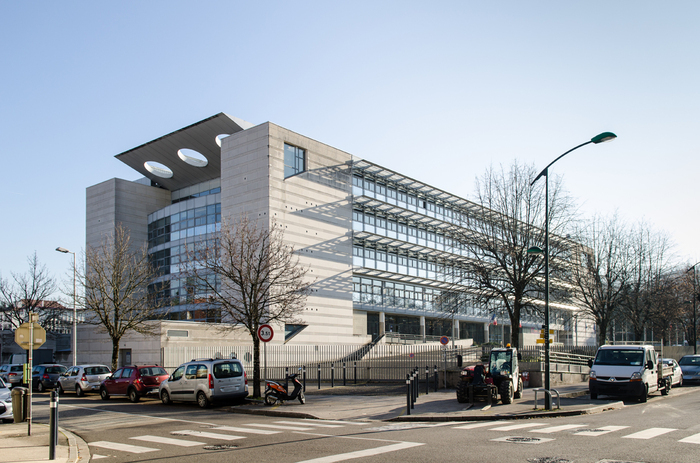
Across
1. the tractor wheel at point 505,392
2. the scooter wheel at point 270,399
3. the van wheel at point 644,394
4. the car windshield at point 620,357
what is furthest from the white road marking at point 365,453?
A: the car windshield at point 620,357

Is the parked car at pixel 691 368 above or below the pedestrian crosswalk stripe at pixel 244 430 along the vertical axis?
below

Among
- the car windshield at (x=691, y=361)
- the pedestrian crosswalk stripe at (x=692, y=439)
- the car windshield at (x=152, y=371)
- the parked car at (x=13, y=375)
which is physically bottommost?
the parked car at (x=13, y=375)

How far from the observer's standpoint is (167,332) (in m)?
35.7

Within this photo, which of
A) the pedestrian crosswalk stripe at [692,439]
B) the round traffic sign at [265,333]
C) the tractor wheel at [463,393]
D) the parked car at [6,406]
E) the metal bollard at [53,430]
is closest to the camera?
the metal bollard at [53,430]

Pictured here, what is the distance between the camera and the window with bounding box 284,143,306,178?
45469mm

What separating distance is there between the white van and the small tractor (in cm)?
298

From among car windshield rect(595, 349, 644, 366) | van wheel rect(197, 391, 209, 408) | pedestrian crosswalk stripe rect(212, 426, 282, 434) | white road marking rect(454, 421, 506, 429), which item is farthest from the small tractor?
van wheel rect(197, 391, 209, 408)

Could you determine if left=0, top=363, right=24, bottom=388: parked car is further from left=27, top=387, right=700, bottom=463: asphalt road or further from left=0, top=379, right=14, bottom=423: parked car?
left=0, top=379, right=14, bottom=423: parked car

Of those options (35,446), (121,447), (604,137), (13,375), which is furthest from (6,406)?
(13,375)

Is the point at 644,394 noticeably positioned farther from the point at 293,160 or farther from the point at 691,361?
the point at 293,160

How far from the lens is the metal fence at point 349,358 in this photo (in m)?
30.9

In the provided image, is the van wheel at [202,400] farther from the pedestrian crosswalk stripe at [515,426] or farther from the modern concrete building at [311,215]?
the modern concrete building at [311,215]

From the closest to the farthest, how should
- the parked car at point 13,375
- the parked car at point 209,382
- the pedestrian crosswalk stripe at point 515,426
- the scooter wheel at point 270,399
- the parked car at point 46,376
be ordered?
the pedestrian crosswalk stripe at point 515,426 < the scooter wheel at point 270,399 < the parked car at point 209,382 < the parked car at point 46,376 < the parked car at point 13,375

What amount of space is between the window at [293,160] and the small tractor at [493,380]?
1104 inches
